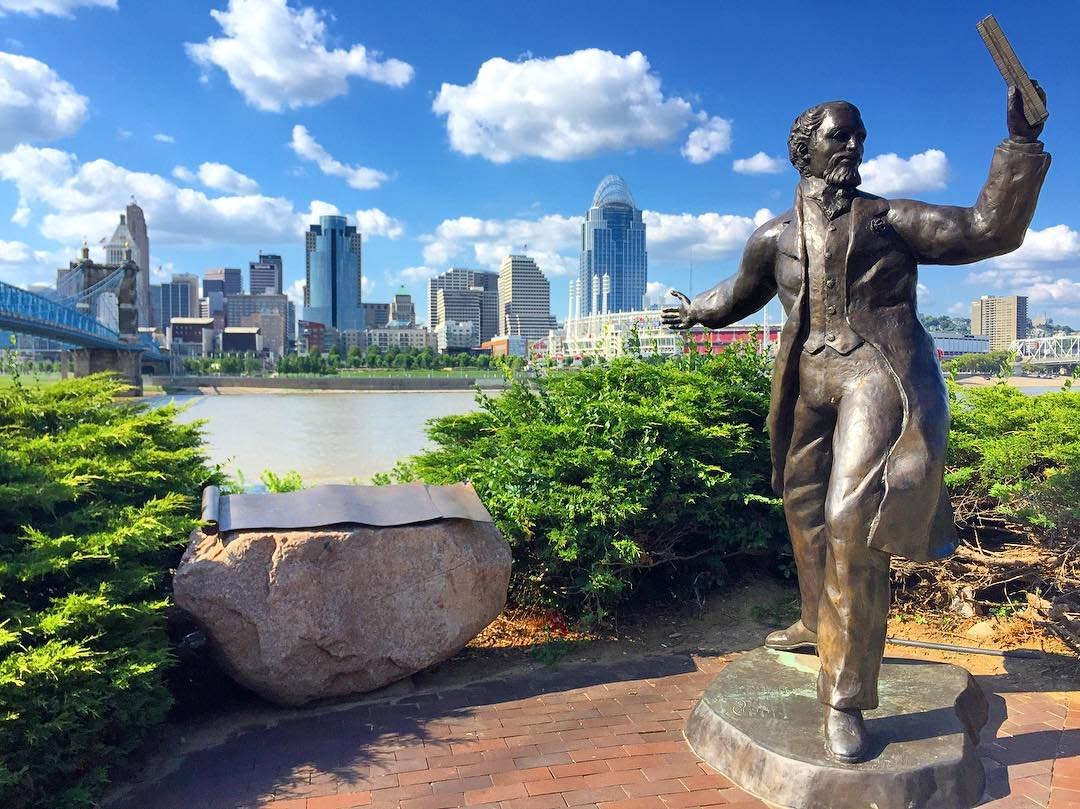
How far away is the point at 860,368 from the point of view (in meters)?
3.03

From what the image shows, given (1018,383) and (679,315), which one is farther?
(1018,383)

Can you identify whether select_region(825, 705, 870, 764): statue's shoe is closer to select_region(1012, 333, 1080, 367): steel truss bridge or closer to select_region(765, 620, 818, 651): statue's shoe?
select_region(765, 620, 818, 651): statue's shoe

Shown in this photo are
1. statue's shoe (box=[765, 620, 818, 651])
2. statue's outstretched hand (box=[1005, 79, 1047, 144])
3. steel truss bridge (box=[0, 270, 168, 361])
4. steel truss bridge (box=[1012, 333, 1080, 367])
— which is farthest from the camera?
steel truss bridge (box=[1012, 333, 1080, 367])

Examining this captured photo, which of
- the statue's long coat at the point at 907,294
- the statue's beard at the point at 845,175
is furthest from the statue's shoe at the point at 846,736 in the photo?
the statue's beard at the point at 845,175

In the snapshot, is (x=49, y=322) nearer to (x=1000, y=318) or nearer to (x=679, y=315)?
(x=679, y=315)

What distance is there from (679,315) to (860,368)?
104 cm

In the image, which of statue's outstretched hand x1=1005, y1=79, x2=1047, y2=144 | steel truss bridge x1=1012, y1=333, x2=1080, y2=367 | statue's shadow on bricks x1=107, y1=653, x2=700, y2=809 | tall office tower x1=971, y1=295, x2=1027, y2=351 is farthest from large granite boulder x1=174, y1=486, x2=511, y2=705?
tall office tower x1=971, y1=295, x2=1027, y2=351

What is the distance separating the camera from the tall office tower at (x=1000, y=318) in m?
84.0

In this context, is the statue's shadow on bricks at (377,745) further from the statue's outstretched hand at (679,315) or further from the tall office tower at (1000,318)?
the tall office tower at (1000,318)

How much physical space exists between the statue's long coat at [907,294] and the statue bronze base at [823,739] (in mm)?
664

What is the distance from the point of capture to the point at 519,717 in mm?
3580

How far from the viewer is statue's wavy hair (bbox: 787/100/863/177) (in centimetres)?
310

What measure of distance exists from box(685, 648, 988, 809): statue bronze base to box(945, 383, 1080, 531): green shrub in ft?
5.22

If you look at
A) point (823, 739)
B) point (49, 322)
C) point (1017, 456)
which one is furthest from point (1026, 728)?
point (49, 322)
